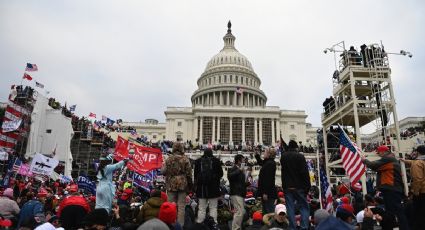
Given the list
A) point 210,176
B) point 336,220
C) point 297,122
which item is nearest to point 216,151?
point 297,122

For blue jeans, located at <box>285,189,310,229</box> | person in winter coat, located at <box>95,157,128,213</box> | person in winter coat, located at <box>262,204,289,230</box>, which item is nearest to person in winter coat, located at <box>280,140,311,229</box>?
blue jeans, located at <box>285,189,310,229</box>

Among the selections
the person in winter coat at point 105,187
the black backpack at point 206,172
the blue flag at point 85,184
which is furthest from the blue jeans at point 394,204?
the blue flag at point 85,184

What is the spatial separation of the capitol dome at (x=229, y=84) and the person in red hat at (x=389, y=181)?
232ft

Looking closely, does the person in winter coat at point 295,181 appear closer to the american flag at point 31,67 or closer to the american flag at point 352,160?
the american flag at point 352,160

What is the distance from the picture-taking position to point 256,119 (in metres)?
68.9

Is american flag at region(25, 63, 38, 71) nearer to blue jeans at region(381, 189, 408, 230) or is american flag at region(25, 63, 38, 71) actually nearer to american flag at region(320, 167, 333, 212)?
american flag at region(320, 167, 333, 212)

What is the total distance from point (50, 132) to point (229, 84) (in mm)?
60805

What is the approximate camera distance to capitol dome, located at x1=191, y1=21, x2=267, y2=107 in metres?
82.0

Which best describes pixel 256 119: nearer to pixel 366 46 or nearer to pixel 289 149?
pixel 366 46

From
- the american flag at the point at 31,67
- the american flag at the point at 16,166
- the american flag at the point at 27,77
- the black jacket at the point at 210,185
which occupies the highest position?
the american flag at the point at 31,67

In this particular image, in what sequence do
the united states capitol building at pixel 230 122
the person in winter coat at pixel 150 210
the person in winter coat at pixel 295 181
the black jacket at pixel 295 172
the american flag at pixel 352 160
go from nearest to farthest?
the person in winter coat at pixel 150 210
the person in winter coat at pixel 295 181
the black jacket at pixel 295 172
the american flag at pixel 352 160
the united states capitol building at pixel 230 122

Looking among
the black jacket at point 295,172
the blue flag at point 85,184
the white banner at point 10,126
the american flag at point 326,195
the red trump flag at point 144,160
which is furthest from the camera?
the white banner at point 10,126

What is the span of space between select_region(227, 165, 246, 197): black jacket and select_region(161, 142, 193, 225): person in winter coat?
970 mm

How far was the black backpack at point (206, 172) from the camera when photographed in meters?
8.03
